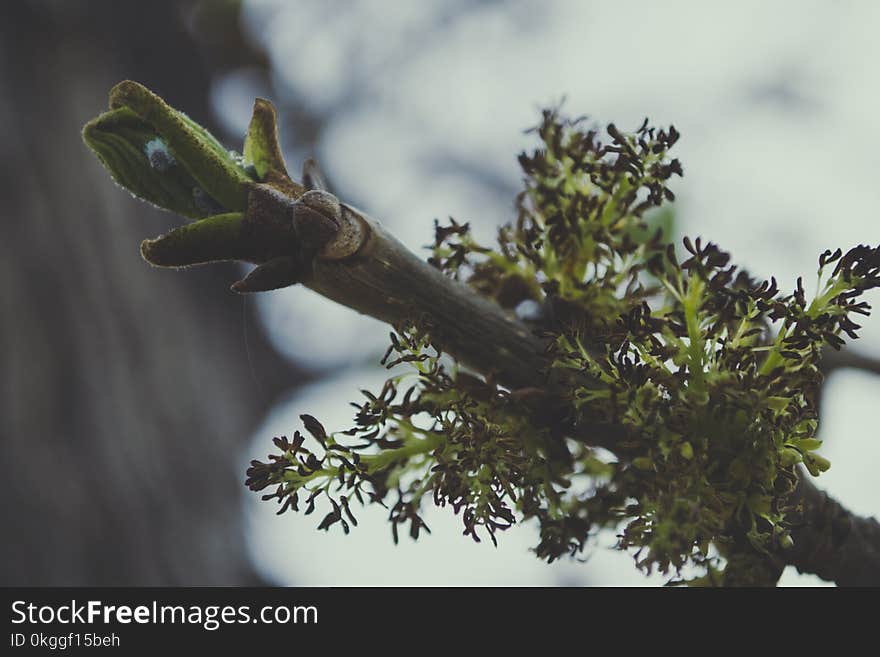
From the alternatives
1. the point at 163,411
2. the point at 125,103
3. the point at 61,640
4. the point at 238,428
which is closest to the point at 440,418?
the point at 125,103

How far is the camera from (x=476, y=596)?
767 mm

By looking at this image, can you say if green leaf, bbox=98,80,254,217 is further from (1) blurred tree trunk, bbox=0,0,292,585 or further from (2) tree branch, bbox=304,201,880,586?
(1) blurred tree trunk, bbox=0,0,292,585

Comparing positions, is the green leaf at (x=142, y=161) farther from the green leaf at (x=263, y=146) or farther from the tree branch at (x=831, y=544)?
the tree branch at (x=831, y=544)

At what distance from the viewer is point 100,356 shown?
2.28 metres

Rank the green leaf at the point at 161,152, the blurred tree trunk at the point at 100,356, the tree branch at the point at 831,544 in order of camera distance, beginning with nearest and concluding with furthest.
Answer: the green leaf at the point at 161,152 < the tree branch at the point at 831,544 < the blurred tree trunk at the point at 100,356

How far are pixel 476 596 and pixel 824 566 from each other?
0.99 feet

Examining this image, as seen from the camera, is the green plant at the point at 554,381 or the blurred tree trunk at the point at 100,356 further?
the blurred tree trunk at the point at 100,356

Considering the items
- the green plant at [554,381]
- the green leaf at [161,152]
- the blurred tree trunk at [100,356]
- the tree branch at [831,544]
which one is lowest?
the tree branch at [831,544]

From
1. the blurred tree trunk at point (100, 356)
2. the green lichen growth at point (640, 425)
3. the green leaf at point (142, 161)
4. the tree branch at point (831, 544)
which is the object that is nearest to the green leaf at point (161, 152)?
the green leaf at point (142, 161)

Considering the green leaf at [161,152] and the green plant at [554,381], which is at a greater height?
the green leaf at [161,152]

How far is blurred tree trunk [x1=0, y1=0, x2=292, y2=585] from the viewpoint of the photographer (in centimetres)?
210

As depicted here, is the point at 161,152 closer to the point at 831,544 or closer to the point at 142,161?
the point at 142,161

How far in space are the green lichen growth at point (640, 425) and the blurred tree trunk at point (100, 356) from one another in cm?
162

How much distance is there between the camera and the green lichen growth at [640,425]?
614mm
